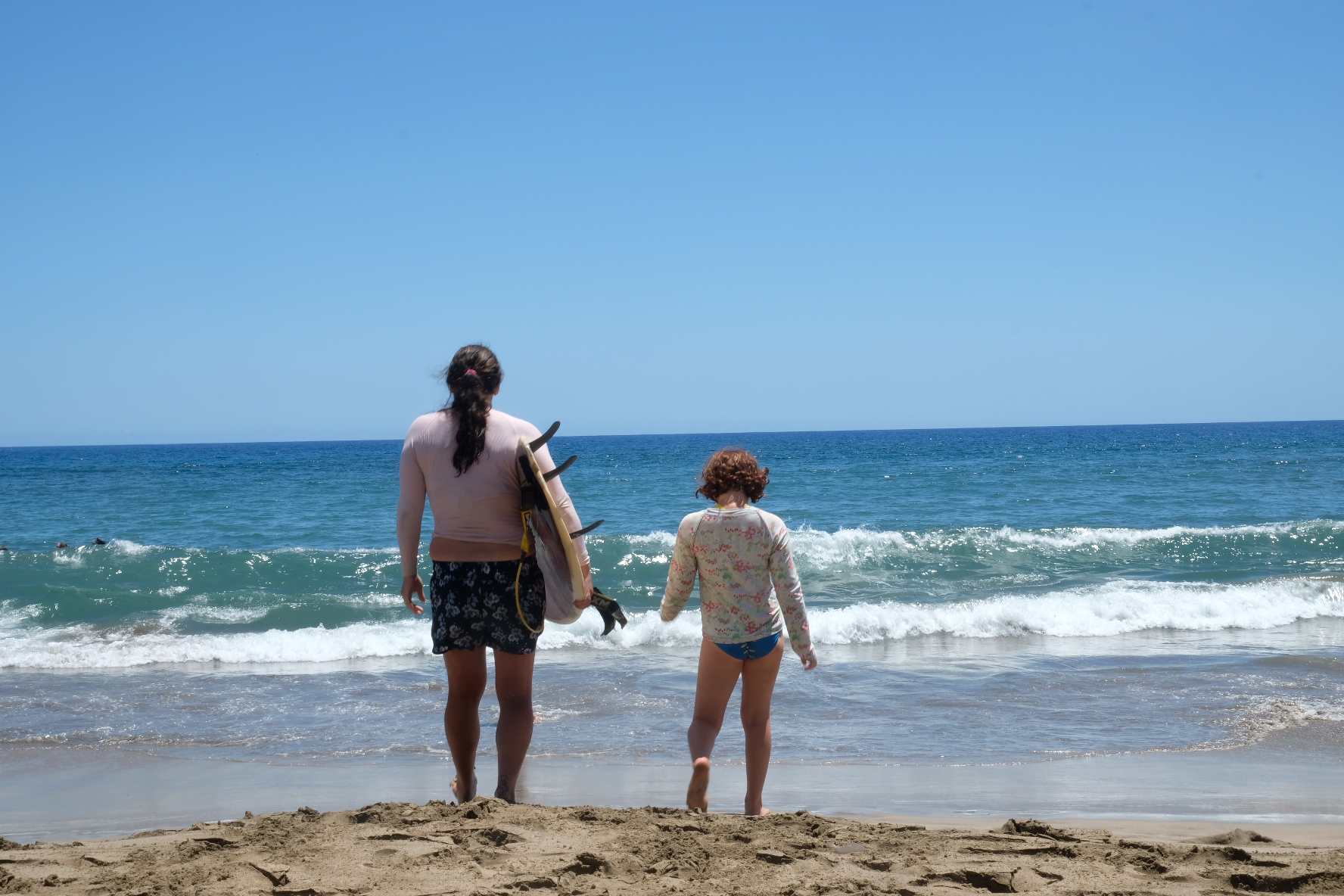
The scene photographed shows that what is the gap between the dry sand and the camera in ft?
9.96

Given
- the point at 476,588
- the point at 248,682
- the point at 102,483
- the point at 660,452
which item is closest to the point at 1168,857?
the point at 476,588

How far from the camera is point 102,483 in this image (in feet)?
117

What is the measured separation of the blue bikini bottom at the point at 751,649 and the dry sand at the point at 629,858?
601 millimetres

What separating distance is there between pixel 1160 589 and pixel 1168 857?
9793mm

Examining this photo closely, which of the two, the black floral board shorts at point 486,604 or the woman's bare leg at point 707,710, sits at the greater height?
the black floral board shorts at point 486,604

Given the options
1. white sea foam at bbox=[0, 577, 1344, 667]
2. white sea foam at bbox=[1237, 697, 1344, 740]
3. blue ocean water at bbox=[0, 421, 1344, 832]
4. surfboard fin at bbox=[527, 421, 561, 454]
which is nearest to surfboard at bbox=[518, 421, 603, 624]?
surfboard fin at bbox=[527, 421, 561, 454]

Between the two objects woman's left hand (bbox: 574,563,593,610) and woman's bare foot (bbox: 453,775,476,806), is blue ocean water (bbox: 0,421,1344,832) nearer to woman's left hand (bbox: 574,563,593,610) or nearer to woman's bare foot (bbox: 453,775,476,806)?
woman's bare foot (bbox: 453,775,476,806)

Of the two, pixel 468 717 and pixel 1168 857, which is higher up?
pixel 468 717

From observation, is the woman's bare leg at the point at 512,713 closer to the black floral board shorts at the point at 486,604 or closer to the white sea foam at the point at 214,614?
the black floral board shorts at the point at 486,604

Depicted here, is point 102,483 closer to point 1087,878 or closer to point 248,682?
point 248,682

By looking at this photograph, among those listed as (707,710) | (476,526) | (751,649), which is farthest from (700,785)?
(476,526)

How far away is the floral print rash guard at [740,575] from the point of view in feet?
12.4

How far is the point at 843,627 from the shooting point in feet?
32.5

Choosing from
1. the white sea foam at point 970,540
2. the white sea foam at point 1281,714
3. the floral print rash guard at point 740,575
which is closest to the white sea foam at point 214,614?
the white sea foam at point 970,540
